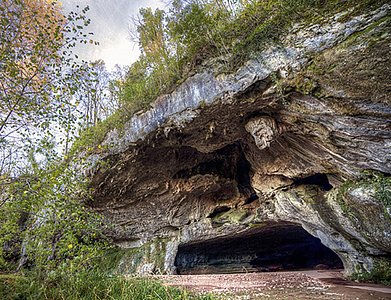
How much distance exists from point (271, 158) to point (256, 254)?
848 centimetres

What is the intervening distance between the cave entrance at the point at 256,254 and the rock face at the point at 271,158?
15 cm

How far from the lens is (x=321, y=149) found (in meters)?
7.73

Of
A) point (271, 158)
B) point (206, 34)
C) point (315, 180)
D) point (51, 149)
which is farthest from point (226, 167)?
point (51, 149)

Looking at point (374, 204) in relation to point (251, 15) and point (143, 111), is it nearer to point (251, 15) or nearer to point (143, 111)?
point (251, 15)

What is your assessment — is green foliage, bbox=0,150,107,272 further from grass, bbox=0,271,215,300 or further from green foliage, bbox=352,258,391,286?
green foliage, bbox=352,258,391,286

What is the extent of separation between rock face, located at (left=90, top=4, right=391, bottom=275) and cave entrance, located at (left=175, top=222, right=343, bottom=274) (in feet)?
0.49

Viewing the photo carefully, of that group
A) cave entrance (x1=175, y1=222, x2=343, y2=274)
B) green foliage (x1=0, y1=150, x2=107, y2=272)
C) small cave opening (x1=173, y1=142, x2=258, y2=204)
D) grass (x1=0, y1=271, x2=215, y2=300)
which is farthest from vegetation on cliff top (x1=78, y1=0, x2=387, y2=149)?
cave entrance (x1=175, y1=222, x2=343, y2=274)

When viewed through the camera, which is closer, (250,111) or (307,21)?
(307,21)

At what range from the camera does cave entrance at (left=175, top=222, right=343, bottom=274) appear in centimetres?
1423

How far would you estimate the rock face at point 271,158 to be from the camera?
225 inches

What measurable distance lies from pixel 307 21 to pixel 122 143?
807 centimetres

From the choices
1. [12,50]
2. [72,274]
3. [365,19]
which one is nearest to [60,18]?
[12,50]

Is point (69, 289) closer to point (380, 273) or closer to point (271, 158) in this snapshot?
point (380, 273)

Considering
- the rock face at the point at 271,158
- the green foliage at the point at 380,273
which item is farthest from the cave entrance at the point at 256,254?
the green foliage at the point at 380,273
